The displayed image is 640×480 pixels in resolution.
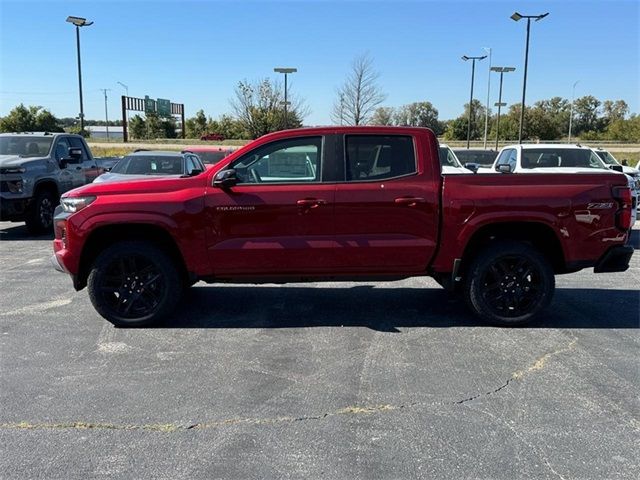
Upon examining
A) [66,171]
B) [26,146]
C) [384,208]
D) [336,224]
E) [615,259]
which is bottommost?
[615,259]

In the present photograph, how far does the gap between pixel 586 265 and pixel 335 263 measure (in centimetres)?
243

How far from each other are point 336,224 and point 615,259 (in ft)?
8.94

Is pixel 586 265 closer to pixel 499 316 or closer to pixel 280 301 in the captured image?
pixel 499 316

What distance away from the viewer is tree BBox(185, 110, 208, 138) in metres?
78.2

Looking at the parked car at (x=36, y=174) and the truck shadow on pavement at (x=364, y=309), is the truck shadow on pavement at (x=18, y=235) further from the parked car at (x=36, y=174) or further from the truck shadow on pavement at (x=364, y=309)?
the truck shadow on pavement at (x=364, y=309)

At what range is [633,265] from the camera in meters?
8.41

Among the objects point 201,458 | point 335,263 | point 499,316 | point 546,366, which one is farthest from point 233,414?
point 499,316

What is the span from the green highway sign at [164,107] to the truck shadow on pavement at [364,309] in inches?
2833

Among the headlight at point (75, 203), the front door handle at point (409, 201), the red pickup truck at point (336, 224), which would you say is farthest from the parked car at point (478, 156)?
the headlight at point (75, 203)

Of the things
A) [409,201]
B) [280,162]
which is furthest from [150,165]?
[409,201]

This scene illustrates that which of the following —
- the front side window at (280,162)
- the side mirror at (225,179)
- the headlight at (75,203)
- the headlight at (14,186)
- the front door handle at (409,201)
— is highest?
the front side window at (280,162)

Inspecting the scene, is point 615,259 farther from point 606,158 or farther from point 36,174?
point 606,158

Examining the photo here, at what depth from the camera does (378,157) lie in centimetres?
529

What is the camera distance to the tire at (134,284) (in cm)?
518
